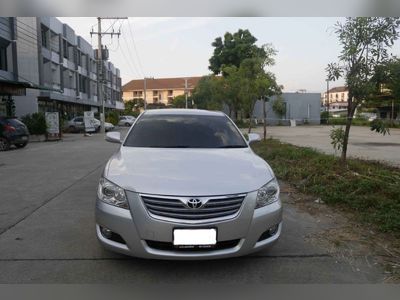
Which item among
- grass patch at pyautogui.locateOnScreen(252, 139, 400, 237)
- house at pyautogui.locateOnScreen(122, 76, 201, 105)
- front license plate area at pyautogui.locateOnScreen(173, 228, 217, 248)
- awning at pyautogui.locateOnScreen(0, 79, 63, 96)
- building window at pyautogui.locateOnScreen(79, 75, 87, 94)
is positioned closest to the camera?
front license plate area at pyautogui.locateOnScreen(173, 228, 217, 248)

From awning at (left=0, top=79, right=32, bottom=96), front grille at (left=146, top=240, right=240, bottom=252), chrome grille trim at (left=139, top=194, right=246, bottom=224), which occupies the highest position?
awning at (left=0, top=79, right=32, bottom=96)

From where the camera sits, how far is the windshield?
5.08 m

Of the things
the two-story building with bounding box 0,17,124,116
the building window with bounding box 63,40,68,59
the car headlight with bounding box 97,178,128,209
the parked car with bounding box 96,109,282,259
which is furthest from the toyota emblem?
the building window with bounding box 63,40,68,59

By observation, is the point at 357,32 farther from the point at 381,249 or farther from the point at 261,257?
the point at 261,257

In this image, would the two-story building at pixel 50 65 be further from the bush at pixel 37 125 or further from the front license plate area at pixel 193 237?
the front license plate area at pixel 193 237

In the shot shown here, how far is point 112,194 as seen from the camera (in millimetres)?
3805

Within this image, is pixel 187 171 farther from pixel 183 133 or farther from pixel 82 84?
pixel 82 84

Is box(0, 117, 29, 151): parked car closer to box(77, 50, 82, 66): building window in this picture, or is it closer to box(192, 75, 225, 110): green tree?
box(192, 75, 225, 110): green tree

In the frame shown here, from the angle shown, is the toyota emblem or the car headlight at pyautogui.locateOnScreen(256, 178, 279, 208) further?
the car headlight at pyautogui.locateOnScreen(256, 178, 279, 208)

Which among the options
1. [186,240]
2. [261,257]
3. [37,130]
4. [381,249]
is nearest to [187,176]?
[186,240]

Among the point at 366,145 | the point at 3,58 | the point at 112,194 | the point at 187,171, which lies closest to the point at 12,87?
the point at 3,58

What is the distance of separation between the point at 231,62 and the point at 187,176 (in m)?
45.9

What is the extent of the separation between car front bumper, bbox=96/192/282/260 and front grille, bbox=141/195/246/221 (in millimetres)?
58

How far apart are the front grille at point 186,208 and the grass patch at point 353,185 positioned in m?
2.52
